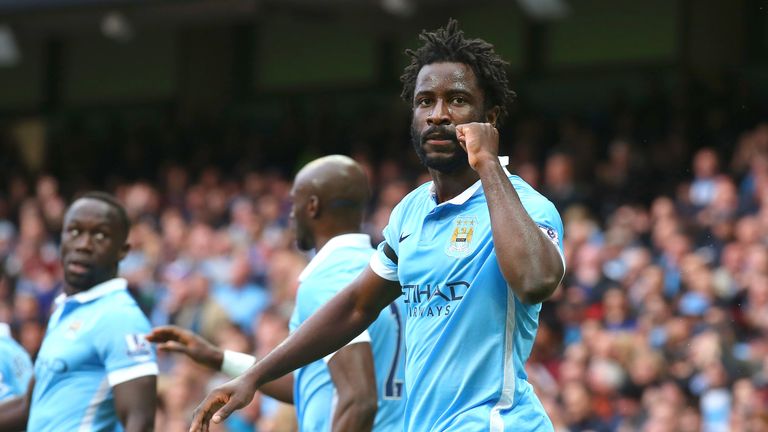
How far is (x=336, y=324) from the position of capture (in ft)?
16.2

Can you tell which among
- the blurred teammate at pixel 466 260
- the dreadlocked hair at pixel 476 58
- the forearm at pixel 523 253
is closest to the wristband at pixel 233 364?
the blurred teammate at pixel 466 260

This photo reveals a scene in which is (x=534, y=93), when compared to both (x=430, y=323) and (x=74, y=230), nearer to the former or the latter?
(x=74, y=230)

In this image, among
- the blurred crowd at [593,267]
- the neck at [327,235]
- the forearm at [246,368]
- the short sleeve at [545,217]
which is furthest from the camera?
the blurred crowd at [593,267]

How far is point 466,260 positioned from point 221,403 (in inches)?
39.9

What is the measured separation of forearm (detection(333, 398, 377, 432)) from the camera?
5.63 meters

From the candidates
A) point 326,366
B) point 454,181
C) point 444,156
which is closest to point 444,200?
point 454,181

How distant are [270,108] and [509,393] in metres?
16.8

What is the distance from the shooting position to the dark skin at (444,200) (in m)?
4.08

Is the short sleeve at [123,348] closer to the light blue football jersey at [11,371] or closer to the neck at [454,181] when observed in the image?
the light blue football jersey at [11,371]

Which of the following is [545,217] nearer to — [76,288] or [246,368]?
[246,368]

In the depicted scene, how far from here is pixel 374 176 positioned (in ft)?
54.4

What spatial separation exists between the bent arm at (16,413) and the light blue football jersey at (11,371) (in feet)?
1.31

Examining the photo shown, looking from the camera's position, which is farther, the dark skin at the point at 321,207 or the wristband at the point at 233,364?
the dark skin at the point at 321,207

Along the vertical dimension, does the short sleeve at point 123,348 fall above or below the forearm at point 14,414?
above
